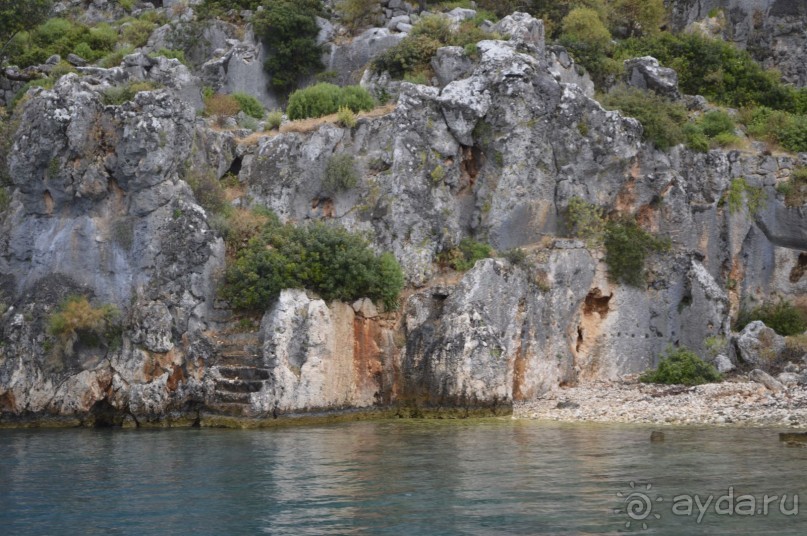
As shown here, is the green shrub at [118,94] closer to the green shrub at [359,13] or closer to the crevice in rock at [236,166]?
the crevice in rock at [236,166]

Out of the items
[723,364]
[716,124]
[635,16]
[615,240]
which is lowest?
[723,364]

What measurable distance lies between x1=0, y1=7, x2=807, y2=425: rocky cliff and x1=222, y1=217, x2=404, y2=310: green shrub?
1.98 feet

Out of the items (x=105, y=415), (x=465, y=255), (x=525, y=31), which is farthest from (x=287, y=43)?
(x=105, y=415)

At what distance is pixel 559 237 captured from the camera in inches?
1373

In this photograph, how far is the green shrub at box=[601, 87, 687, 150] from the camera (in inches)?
1467

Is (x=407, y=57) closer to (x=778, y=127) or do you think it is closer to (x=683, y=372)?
(x=778, y=127)

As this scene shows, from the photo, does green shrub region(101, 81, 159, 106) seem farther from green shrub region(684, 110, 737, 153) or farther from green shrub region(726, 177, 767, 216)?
green shrub region(726, 177, 767, 216)

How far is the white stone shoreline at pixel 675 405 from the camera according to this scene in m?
25.6

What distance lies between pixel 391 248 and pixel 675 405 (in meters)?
11.2

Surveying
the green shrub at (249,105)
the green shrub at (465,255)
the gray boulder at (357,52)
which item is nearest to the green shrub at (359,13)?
the gray boulder at (357,52)

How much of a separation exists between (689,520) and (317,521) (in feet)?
18.2

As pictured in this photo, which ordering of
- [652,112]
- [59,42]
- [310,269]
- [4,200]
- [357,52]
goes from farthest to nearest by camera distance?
[59,42] → [357,52] → [652,112] → [4,200] → [310,269]

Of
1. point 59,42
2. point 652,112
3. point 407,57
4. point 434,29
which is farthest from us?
point 59,42

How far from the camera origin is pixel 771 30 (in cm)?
4903
